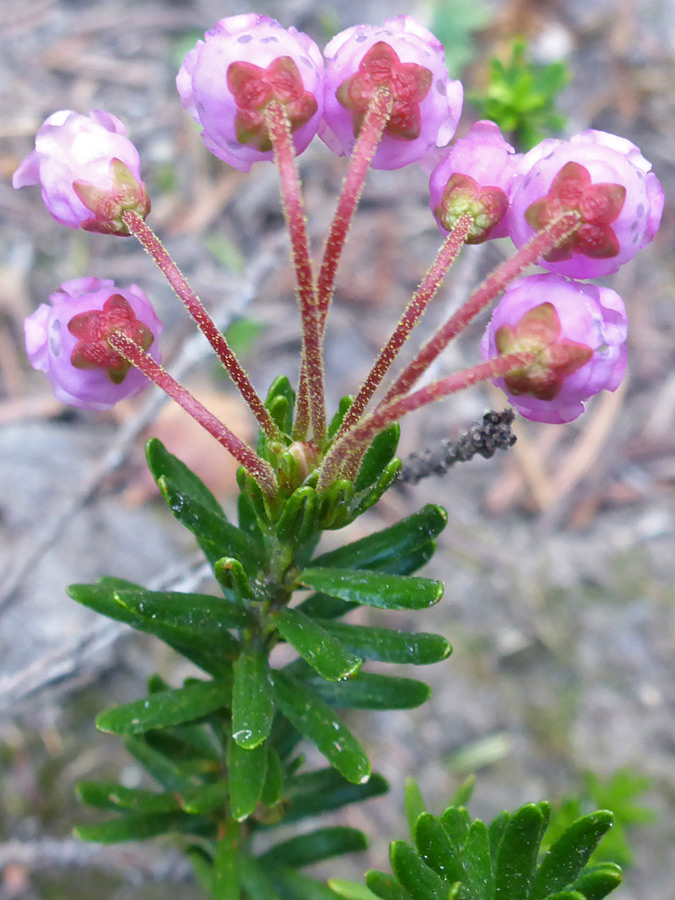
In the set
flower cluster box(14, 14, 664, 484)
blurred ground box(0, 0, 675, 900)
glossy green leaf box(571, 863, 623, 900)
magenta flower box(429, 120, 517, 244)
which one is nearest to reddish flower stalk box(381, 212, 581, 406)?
flower cluster box(14, 14, 664, 484)

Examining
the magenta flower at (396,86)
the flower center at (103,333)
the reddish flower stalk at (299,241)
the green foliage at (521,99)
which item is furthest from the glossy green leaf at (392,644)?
the green foliage at (521,99)

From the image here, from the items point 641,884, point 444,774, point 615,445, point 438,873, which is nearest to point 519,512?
point 615,445

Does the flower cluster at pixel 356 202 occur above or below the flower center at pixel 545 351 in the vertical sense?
above

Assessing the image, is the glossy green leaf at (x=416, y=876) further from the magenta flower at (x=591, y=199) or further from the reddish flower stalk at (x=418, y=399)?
the magenta flower at (x=591, y=199)

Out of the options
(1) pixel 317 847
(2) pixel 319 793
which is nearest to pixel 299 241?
(2) pixel 319 793

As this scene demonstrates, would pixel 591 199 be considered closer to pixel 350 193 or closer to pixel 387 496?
pixel 350 193

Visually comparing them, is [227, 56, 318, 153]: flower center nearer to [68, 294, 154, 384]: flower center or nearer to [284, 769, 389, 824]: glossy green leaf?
[68, 294, 154, 384]: flower center
